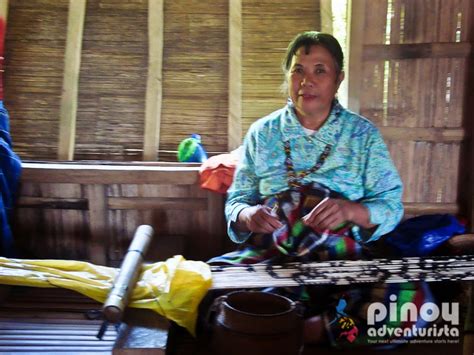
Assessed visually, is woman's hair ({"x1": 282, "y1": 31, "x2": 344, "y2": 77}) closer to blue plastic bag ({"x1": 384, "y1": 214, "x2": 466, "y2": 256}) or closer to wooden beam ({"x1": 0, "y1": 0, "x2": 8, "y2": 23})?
blue plastic bag ({"x1": 384, "y1": 214, "x2": 466, "y2": 256})

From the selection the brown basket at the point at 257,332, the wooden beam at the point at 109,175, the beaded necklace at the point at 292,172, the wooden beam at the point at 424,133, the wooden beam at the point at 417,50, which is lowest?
the brown basket at the point at 257,332

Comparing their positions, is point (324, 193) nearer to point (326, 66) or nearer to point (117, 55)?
point (326, 66)

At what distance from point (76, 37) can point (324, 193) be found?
2.08 meters

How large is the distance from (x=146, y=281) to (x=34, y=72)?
1873 millimetres

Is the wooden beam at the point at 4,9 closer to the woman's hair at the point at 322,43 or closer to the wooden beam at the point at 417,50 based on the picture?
the woman's hair at the point at 322,43

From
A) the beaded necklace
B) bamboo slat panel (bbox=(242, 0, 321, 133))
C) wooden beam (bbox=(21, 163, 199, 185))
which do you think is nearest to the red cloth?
wooden beam (bbox=(21, 163, 199, 185))

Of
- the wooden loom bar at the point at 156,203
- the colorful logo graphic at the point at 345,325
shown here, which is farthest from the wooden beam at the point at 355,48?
the colorful logo graphic at the point at 345,325

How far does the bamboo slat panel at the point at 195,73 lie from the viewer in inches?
144

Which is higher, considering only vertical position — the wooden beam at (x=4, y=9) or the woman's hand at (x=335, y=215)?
the wooden beam at (x=4, y=9)

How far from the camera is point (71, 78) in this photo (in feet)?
12.0

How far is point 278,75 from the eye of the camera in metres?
3.63

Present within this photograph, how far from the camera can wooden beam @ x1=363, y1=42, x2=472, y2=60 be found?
3.04 meters

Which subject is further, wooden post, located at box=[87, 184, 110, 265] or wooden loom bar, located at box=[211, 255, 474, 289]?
wooden post, located at box=[87, 184, 110, 265]

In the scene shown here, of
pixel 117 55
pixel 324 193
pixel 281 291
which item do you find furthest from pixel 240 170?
pixel 117 55
